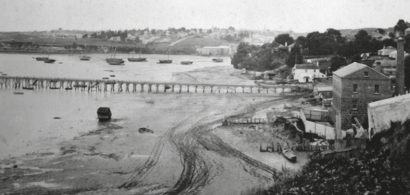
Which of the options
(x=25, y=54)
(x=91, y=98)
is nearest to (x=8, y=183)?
(x=91, y=98)

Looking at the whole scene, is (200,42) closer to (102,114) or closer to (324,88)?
(324,88)

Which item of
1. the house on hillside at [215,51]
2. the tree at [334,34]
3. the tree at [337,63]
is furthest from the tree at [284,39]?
the house on hillside at [215,51]

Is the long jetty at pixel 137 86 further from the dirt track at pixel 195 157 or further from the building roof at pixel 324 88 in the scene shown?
the dirt track at pixel 195 157

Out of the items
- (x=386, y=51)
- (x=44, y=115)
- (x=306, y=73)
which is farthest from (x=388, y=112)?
(x=306, y=73)

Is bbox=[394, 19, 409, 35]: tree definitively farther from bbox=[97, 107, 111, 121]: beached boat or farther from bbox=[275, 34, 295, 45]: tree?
bbox=[97, 107, 111, 121]: beached boat

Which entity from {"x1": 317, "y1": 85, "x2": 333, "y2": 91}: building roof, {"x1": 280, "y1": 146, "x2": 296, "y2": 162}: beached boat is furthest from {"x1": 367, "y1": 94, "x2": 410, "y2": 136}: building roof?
{"x1": 317, "y1": 85, "x2": 333, "y2": 91}: building roof

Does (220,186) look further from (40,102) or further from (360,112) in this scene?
(40,102)
